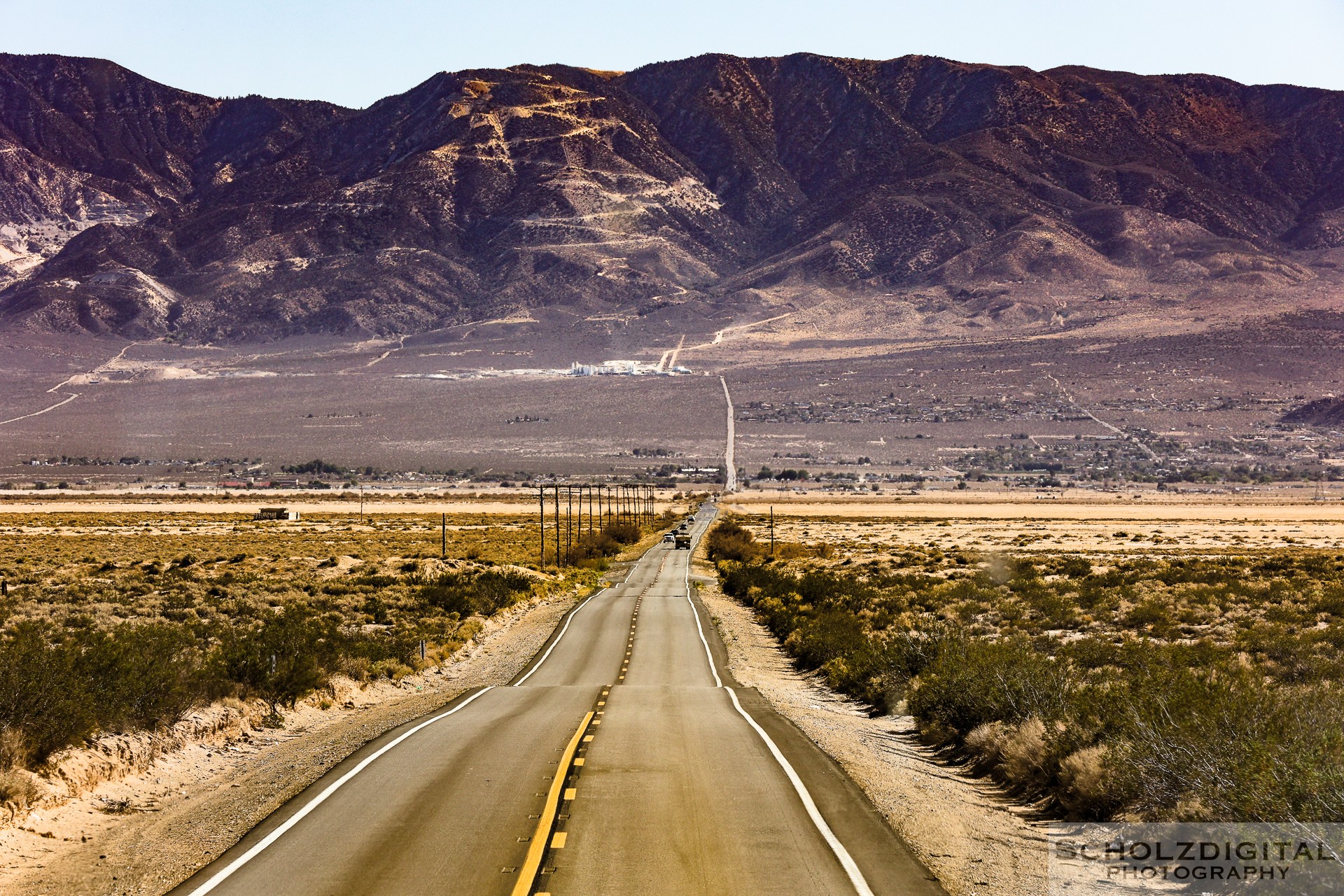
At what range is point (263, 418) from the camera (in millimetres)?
184875

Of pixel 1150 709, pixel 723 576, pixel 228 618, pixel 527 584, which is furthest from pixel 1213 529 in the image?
pixel 1150 709

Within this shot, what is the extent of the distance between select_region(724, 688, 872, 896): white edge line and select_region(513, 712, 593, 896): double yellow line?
245 centimetres

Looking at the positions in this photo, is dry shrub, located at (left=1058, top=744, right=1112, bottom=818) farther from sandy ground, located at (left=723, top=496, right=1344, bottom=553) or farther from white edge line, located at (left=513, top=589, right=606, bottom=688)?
sandy ground, located at (left=723, top=496, right=1344, bottom=553)

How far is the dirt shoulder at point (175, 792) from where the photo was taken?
407 inches

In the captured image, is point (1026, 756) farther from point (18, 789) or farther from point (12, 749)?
point (12, 749)

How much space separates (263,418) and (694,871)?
186m

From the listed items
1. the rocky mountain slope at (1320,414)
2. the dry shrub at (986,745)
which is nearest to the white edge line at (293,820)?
the dry shrub at (986,745)

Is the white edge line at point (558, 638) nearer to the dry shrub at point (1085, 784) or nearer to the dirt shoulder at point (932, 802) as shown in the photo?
the dirt shoulder at point (932, 802)

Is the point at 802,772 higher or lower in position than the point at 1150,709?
lower

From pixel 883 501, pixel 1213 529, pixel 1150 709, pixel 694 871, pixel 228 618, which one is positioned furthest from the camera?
pixel 883 501

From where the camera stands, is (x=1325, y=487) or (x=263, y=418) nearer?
(x=1325, y=487)

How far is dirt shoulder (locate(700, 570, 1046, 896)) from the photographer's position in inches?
414

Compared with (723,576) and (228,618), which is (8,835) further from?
(723,576)

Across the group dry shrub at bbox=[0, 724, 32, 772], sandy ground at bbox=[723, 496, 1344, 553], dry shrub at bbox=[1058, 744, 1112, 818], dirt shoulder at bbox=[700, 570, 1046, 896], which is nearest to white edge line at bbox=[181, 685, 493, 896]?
dry shrub at bbox=[0, 724, 32, 772]
